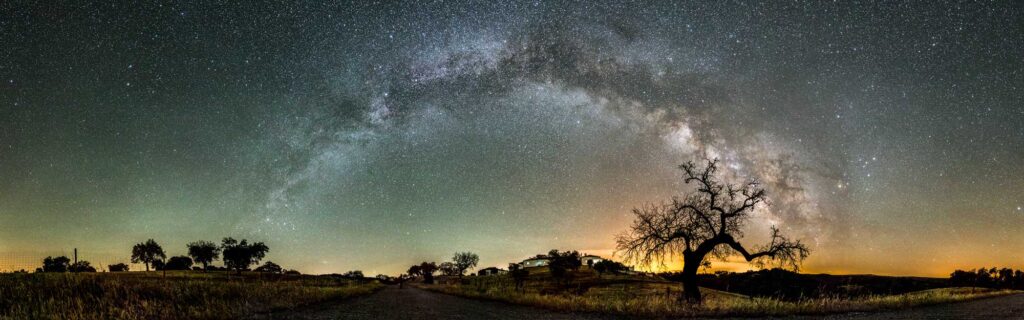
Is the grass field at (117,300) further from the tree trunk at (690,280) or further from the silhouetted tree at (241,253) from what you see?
the silhouetted tree at (241,253)

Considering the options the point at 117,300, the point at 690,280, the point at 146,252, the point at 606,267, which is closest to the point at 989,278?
the point at 606,267

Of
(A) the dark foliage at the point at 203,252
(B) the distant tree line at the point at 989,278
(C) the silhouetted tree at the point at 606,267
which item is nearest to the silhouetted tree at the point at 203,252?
(A) the dark foliage at the point at 203,252

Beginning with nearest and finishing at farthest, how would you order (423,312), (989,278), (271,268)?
(423,312) → (989,278) → (271,268)

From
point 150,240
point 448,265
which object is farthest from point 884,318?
A: point 448,265

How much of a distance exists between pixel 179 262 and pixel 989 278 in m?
182

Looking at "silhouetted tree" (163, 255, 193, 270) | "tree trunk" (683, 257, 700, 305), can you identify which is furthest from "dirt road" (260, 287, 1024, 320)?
"silhouetted tree" (163, 255, 193, 270)

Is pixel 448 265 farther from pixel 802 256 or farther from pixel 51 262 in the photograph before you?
pixel 802 256

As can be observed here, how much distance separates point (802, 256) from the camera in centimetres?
2483

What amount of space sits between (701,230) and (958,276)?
332ft

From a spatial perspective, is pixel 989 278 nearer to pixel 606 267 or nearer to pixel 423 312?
pixel 606 267

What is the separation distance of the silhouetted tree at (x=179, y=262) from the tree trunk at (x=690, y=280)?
470 feet

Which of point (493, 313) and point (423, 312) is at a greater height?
point (423, 312)

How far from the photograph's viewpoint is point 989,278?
→ 297 feet

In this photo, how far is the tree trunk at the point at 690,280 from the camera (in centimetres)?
→ 2238
